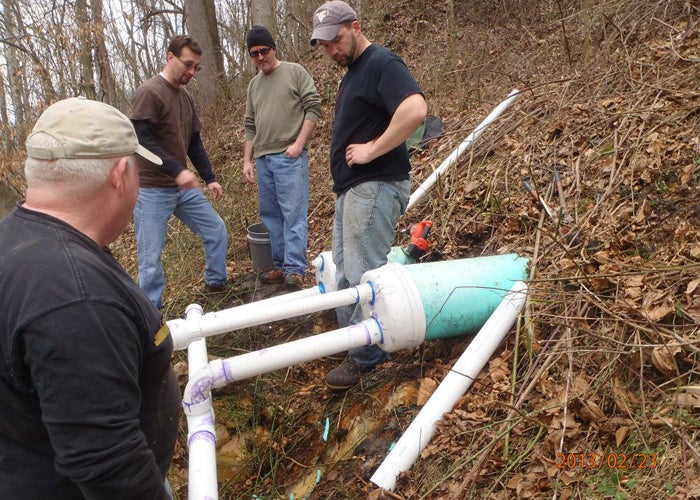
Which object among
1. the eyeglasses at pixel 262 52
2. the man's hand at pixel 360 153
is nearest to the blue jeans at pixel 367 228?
the man's hand at pixel 360 153

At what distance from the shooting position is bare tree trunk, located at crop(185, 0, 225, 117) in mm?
9750

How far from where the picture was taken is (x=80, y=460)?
48.8 inches

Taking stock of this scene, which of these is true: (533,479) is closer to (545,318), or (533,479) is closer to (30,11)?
(545,318)

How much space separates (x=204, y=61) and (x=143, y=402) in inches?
380

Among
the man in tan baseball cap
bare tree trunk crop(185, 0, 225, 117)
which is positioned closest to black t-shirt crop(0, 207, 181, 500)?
the man in tan baseball cap

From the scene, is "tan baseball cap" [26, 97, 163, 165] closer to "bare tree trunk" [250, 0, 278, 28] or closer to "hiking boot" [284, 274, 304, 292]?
"hiking boot" [284, 274, 304, 292]

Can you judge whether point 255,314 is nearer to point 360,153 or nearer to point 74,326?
point 360,153

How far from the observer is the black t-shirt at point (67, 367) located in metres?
1.19

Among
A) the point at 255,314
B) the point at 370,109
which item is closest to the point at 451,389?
the point at 255,314

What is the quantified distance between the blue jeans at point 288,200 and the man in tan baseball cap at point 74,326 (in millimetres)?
3068

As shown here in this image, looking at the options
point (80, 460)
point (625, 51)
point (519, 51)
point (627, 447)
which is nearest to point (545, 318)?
point (627, 447)

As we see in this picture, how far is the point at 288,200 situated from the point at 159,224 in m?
1.13

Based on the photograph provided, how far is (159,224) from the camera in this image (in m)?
4.15

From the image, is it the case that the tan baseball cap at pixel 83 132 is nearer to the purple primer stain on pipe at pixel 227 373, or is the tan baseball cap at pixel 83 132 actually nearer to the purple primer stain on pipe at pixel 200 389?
the purple primer stain on pipe at pixel 200 389
